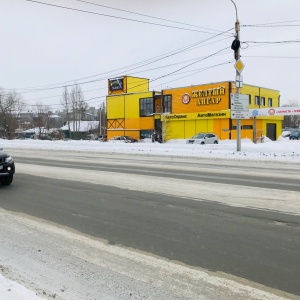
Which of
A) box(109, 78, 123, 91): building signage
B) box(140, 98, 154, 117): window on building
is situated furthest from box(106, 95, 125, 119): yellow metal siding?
box(140, 98, 154, 117): window on building

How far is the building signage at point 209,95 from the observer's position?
44844mm

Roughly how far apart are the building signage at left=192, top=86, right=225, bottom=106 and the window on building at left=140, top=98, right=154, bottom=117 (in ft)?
24.5

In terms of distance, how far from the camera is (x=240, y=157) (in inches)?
806

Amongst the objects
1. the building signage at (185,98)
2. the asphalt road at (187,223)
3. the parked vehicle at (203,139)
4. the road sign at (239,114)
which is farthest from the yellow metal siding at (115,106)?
the asphalt road at (187,223)

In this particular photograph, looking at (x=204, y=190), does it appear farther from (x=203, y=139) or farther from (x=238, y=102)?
(x=203, y=139)

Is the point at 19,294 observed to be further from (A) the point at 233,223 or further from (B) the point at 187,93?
(B) the point at 187,93

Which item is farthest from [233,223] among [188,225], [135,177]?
[135,177]

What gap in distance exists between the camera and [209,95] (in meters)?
46.1

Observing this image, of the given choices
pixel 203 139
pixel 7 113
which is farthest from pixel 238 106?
pixel 7 113

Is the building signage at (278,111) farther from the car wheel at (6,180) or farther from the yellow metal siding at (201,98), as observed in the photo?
the car wheel at (6,180)

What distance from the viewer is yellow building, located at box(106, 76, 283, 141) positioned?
1769 inches

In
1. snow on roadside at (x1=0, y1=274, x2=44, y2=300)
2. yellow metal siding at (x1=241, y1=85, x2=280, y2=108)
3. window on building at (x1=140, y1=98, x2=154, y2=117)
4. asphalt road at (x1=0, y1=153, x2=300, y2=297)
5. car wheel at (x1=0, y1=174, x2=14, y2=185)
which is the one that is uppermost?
yellow metal siding at (x1=241, y1=85, x2=280, y2=108)

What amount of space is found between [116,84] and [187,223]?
53.2 metres

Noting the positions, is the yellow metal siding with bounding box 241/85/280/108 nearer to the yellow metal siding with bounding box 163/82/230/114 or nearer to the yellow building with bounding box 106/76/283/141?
the yellow building with bounding box 106/76/283/141
